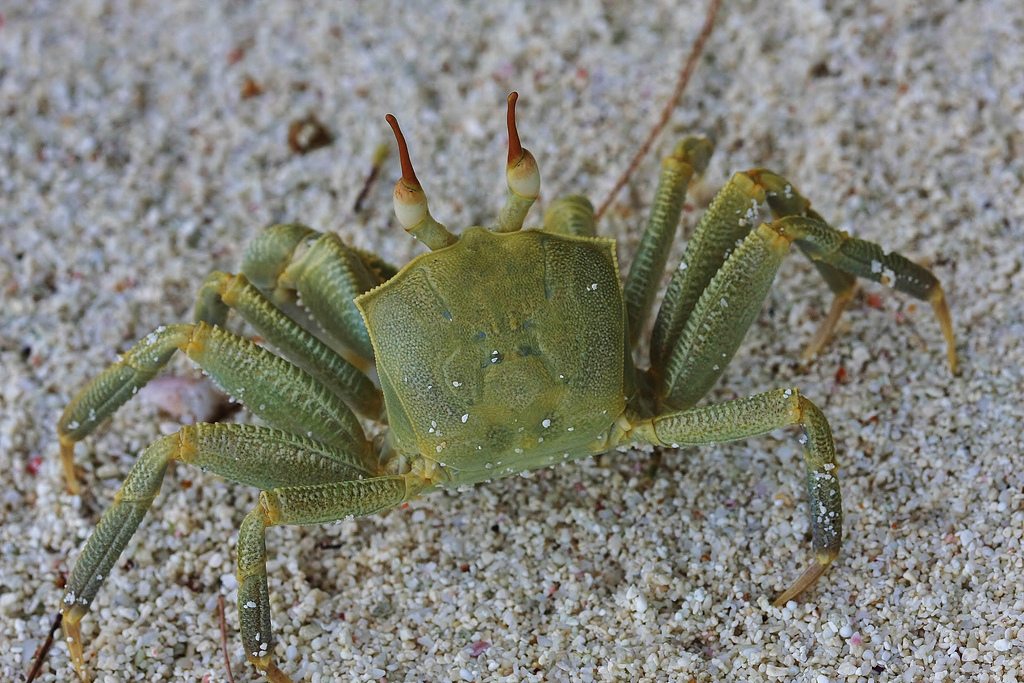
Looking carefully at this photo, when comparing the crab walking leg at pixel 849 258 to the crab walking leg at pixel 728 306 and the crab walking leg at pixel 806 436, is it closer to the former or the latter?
the crab walking leg at pixel 728 306

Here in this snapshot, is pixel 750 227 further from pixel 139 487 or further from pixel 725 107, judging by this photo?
pixel 139 487

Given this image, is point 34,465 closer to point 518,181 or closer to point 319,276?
point 319,276

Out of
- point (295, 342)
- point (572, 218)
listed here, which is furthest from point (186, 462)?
point (572, 218)

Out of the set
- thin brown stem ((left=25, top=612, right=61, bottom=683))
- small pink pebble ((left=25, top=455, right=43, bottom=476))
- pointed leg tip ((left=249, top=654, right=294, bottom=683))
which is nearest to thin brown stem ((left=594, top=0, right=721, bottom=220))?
pointed leg tip ((left=249, top=654, right=294, bottom=683))

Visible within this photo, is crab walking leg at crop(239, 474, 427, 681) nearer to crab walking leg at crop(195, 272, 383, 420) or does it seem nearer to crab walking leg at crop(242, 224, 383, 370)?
crab walking leg at crop(195, 272, 383, 420)

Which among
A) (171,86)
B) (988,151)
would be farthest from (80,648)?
(988,151)

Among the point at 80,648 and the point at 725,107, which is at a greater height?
the point at 725,107
